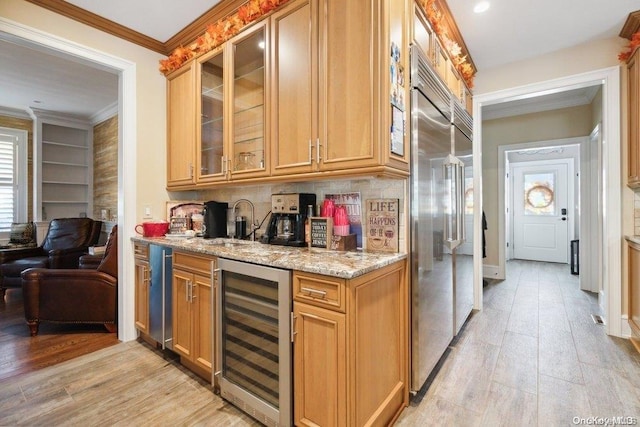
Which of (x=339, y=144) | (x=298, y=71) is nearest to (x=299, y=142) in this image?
(x=339, y=144)

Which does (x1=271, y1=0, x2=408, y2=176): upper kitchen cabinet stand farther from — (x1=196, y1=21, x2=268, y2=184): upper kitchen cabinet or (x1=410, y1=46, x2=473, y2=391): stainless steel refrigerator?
(x1=410, y1=46, x2=473, y2=391): stainless steel refrigerator

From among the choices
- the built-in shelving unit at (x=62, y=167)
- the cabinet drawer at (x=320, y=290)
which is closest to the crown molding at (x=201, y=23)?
the cabinet drawer at (x=320, y=290)

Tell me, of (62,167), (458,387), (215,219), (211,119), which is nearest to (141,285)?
(215,219)

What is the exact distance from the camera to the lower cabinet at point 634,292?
2525 millimetres

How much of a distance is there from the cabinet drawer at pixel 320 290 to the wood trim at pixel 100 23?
279cm

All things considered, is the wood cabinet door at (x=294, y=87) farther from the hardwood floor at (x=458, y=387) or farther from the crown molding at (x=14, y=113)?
the crown molding at (x=14, y=113)

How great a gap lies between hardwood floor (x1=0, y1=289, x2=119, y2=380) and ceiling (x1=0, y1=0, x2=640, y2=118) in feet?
7.96

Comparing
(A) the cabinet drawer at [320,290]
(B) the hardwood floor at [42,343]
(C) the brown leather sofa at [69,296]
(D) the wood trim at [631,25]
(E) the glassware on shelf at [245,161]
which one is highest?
(D) the wood trim at [631,25]

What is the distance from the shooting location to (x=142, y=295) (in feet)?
8.67

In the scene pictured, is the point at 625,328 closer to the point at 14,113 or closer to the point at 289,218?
the point at 289,218

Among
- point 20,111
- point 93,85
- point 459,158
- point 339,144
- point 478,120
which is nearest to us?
point 339,144

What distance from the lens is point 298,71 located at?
1.94 m

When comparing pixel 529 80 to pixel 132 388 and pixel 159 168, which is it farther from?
pixel 132 388

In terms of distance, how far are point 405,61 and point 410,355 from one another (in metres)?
1.76
